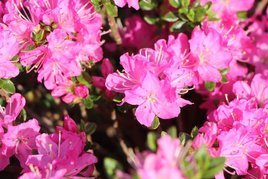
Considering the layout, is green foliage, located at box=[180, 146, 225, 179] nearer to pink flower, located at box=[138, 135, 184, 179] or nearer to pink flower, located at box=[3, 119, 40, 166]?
pink flower, located at box=[138, 135, 184, 179]

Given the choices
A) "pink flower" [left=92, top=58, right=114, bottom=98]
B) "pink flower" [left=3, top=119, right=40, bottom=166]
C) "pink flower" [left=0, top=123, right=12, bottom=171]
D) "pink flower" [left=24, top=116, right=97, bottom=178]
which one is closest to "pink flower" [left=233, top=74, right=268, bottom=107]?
"pink flower" [left=92, top=58, right=114, bottom=98]

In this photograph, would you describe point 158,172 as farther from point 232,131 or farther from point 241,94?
point 241,94

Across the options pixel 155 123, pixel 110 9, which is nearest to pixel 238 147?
pixel 155 123

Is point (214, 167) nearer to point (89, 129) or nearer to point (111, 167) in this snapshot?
point (111, 167)

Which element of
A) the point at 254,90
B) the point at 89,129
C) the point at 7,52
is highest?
the point at 7,52

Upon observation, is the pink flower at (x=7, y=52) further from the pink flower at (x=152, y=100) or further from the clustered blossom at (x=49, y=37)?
the pink flower at (x=152, y=100)
